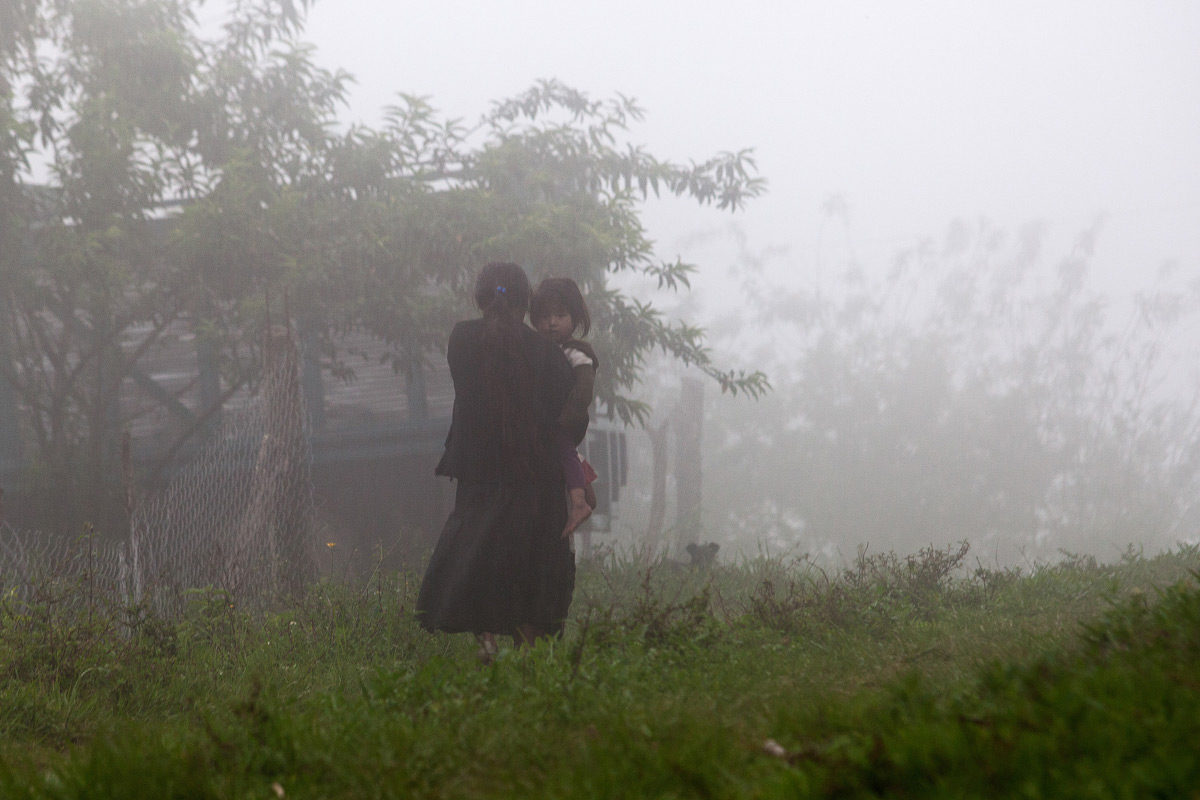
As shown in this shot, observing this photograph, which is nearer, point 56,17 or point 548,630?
point 548,630

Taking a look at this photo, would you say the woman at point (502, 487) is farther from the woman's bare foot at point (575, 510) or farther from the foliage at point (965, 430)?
the foliage at point (965, 430)

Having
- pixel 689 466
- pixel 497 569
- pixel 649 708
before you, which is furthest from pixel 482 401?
pixel 689 466

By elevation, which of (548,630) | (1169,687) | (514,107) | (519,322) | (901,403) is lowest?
(901,403)

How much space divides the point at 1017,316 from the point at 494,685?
4501 centimetres

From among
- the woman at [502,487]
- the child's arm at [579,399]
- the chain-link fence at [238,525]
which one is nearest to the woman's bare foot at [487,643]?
the woman at [502,487]

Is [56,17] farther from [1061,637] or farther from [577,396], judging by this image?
[1061,637]

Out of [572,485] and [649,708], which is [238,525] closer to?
[572,485]

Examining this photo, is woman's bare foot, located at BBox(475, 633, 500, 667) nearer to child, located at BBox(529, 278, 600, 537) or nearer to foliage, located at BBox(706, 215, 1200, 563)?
child, located at BBox(529, 278, 600, 537)

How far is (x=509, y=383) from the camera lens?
4477 millimetres

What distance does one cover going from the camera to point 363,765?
89.1 inches

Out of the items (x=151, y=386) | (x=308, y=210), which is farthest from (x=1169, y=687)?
(x=151, y=386)

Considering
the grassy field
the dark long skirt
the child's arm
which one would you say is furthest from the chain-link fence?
the child's arm

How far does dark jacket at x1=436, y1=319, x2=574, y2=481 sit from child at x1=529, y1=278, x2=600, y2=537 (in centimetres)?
7

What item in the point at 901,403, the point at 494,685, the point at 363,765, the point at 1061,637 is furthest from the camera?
the point at 901,403
